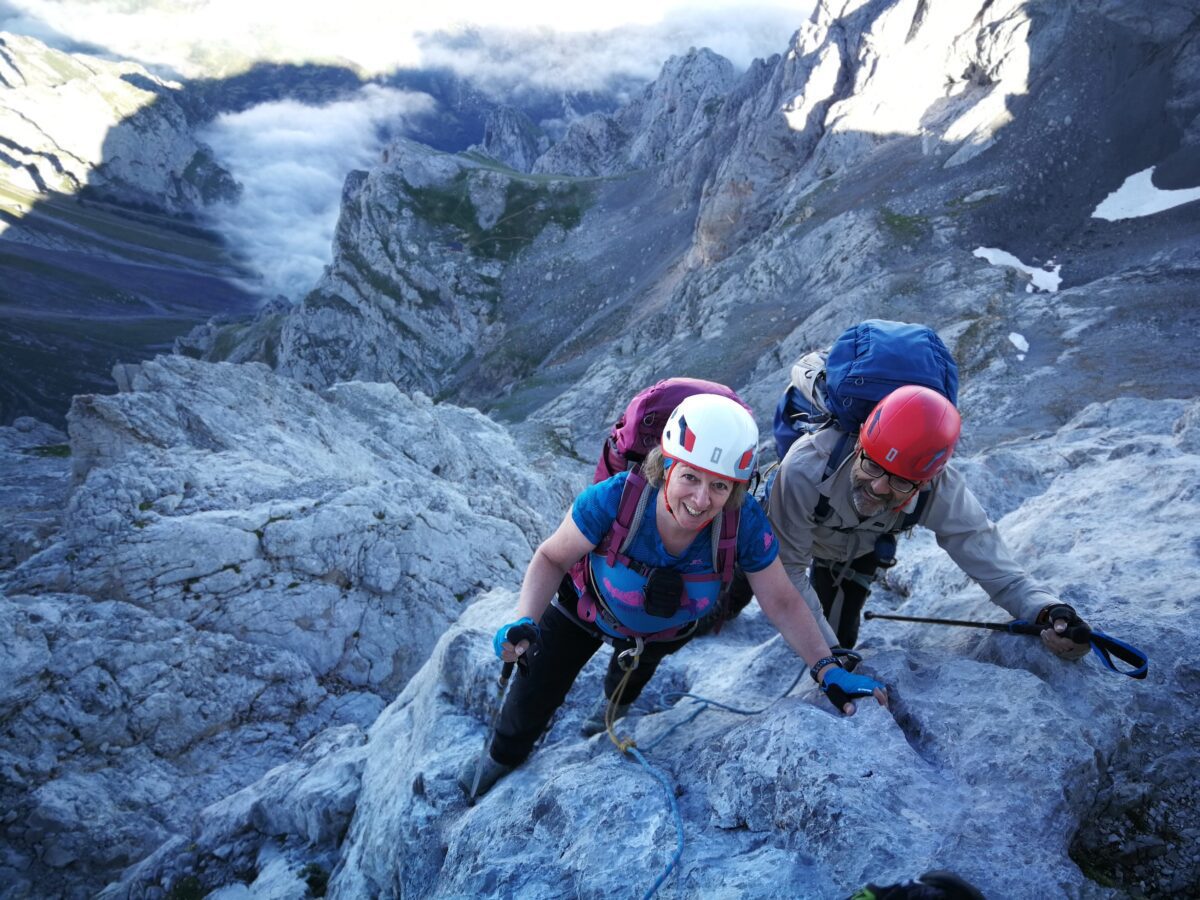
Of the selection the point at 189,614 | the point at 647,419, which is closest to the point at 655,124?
the point at 189,614

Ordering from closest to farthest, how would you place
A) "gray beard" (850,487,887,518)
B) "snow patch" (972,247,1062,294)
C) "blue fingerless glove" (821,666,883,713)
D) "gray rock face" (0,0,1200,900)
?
1. "gray rock face" (0,0,1200,900)
2. "blue fingerless glove" (821,666,883,713)
3. "gray beard" (850,487,887,518)
4. "snow patch" (972,247,1062,294)

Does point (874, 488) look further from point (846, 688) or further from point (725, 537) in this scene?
point (846, 688)

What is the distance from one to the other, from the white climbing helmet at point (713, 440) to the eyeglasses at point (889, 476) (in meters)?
0.98

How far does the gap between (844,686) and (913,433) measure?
187 centimetres

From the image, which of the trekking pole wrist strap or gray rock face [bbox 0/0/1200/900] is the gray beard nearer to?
the trekking pole wrist strap

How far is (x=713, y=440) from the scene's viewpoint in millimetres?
4387

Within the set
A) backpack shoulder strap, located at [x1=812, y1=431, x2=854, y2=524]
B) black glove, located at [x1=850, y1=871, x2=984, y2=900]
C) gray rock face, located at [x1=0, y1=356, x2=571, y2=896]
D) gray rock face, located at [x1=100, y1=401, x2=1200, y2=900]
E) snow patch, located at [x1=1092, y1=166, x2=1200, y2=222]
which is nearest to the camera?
black glove, located at [x1=850, y1=871, x2=984, y2=900]

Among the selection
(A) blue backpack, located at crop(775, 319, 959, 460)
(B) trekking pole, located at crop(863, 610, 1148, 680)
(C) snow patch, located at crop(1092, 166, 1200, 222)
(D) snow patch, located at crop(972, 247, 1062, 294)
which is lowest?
(B) trekking pole, located at crop(863, 610, 1148, 680)

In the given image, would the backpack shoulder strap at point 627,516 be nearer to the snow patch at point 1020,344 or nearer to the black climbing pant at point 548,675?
the black climbing pant at point 548,675

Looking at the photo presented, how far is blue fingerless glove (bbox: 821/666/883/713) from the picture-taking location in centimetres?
448

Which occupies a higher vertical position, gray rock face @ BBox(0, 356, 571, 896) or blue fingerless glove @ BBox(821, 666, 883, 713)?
blue fingerless glove @ BBox(821, 666, 883, 713)

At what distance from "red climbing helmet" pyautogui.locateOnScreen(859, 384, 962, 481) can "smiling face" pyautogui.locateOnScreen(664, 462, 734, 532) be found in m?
1.20

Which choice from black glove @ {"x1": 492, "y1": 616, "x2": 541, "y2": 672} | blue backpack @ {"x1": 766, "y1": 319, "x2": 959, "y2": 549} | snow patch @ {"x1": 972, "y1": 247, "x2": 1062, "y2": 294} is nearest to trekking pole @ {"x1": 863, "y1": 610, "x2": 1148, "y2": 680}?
blue backpack @ {"x1": 766, "y1": 319, "x2": 959, "y2": 549}

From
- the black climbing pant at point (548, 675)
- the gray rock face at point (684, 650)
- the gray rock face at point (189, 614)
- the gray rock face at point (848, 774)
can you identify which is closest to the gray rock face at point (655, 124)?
the gray rock face at point (684, 650)
